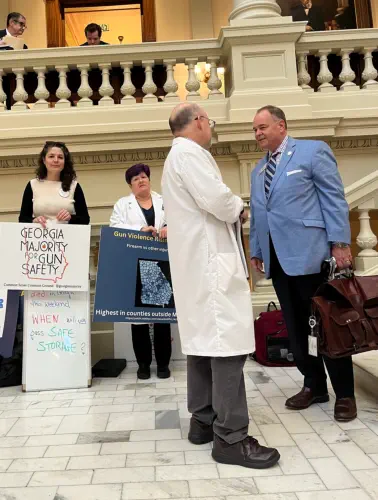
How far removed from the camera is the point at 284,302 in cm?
299

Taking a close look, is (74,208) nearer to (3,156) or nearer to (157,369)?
(157,369)

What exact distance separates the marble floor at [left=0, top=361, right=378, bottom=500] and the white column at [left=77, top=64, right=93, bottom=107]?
3484 millimetres

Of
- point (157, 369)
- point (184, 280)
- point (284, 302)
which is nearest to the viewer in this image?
point (184, 280)

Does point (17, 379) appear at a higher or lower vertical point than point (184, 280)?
lower

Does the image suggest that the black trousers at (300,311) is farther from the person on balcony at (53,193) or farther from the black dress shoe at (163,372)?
the person on balcony at (53,193)

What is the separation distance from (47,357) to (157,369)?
0.85 meters

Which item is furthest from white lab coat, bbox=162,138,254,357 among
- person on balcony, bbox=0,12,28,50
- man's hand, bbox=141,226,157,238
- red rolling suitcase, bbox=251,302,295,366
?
person on balcony, bbox=0,12,28,50

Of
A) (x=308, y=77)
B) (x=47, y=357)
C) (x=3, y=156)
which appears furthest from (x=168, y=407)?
(x=308, y=77)

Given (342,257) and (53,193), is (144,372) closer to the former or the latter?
(53,193)

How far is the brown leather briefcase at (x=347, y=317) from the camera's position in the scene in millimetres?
2574

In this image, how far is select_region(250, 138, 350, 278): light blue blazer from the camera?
277 cm

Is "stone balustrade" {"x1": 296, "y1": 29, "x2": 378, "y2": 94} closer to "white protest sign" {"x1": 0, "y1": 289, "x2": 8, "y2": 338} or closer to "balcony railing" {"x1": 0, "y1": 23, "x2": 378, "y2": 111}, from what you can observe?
"balcony railing" {"x1": 0, "y1": 23, "x2": 378, "y2": 111}

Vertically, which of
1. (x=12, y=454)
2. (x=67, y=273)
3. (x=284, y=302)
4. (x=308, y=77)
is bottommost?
(x=12, y=454)

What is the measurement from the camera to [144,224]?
3980mm
